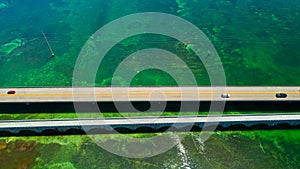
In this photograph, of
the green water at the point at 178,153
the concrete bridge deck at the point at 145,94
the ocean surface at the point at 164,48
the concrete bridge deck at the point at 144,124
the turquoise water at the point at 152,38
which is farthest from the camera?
the turquoise water at the point at 152,38

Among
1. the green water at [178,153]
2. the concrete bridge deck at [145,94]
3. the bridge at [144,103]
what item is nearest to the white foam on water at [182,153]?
the green water at [178,153]

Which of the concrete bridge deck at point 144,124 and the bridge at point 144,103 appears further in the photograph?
the bridge at point 144,103

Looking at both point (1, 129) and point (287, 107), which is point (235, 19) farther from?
point (1, 129)

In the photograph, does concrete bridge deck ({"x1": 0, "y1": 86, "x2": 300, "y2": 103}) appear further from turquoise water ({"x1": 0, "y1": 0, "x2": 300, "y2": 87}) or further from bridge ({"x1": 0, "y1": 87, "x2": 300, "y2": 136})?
turquoise water ({"x1": 0, "y1": 0, "x2": 300, "y2": 87})

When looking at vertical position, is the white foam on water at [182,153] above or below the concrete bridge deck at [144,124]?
below

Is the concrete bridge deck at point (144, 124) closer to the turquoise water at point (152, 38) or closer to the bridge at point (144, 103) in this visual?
the bridge at point (144, 103)

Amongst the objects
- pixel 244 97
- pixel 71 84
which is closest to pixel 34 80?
pixel 71 84
